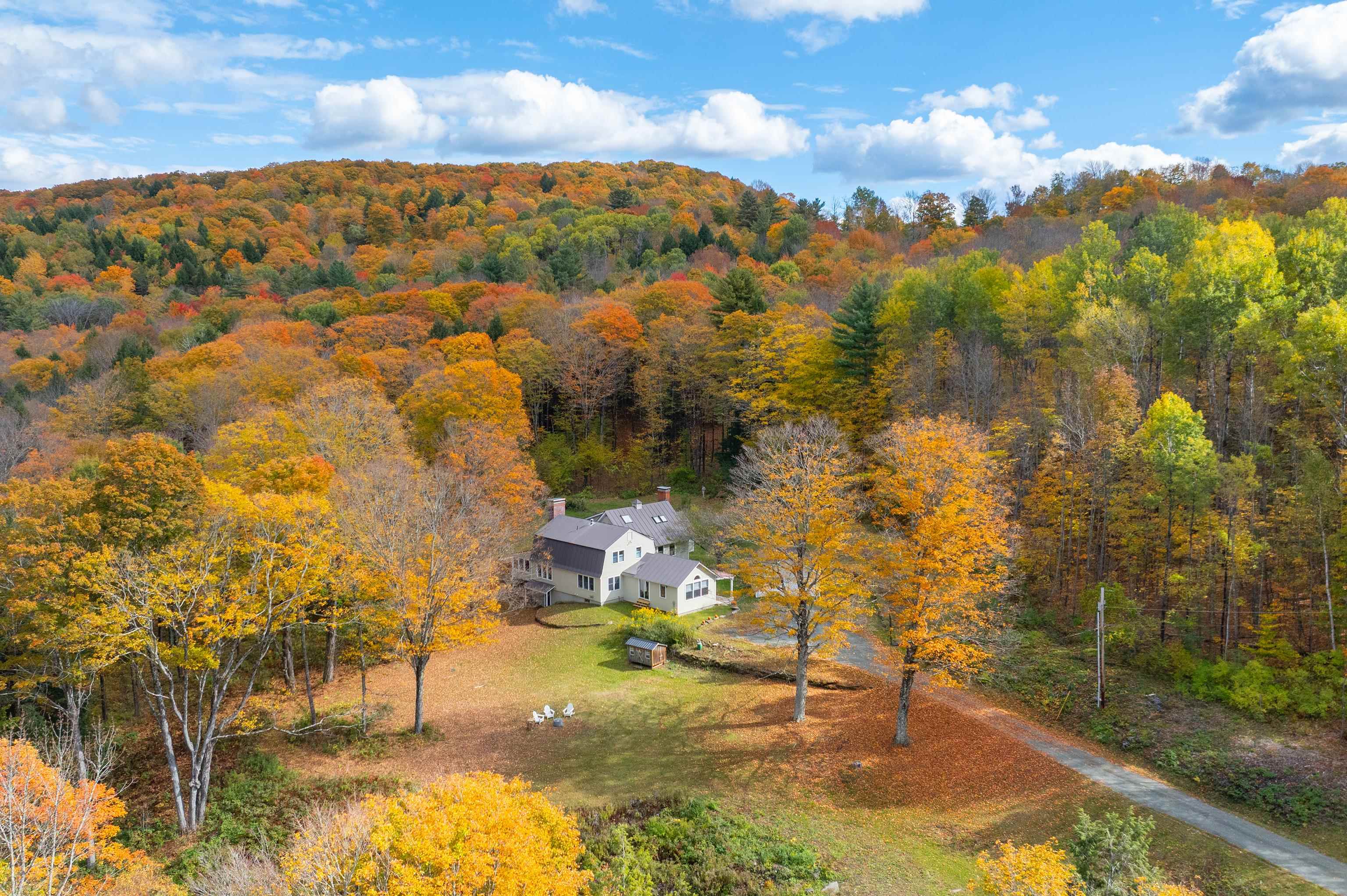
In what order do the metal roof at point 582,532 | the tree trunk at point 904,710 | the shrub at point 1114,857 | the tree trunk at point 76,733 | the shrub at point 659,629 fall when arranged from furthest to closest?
the metal roof at point 582,532
the shrub at point 659,629
the tree trunk at point 904,710
the tree trunk at point 76,733
the shrub at point 1114,857

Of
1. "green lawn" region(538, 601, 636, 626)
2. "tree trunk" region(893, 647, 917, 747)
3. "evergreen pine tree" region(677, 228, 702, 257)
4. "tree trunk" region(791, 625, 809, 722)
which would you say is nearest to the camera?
"tree trunk" region(893, 647, 917, 747)

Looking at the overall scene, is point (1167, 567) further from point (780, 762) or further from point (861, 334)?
point (861, 334)

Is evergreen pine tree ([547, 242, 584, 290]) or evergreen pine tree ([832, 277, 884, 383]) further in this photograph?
evergreen pine tree ([547, 242, 584, 290])

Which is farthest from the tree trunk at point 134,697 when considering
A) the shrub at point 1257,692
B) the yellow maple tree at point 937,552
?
the shrub at point 1257,692

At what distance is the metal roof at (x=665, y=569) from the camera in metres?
35.9

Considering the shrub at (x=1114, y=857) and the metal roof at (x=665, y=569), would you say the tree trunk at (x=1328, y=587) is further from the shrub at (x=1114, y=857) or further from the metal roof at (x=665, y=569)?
the metal roof at (x=665, y=569)

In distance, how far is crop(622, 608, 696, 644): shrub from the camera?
106ft

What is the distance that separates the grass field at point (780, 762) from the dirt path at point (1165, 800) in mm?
565

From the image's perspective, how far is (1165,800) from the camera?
19.9 meters

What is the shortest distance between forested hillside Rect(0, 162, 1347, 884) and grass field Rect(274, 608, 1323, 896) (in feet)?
11.2

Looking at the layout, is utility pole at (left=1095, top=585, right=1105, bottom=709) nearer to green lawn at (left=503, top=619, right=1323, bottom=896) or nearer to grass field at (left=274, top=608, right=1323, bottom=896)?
grass field at (left=274, top=608, right=1323, bottom=896)

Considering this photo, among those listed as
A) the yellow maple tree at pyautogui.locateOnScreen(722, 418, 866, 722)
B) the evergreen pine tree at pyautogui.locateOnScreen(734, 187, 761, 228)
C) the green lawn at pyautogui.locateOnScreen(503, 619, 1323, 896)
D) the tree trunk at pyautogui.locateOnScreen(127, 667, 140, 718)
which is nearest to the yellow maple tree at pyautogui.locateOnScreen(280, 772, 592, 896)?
the green lawn at pyautogui.locateOnScreen(503, 619, 1323, 896)

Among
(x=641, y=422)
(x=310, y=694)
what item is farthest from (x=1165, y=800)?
(x=641, y=422)

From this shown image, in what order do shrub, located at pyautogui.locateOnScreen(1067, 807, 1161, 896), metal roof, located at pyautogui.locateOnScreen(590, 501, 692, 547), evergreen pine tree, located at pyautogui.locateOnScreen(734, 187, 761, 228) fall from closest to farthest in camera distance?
shrub, located at pyautogui.locateOnScreen(1067, 807, 1161, 896), metal roof, located at pyautogui.locateOnScreen(590, 501, 692, 547), evergreen pine tree, located at pyautogui.locateOnScreen(734, 187, 761, 228)
